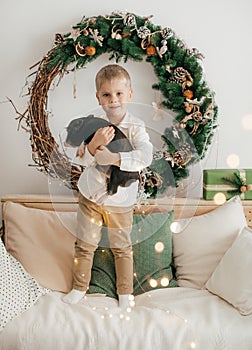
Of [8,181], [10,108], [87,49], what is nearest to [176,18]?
[87,49]

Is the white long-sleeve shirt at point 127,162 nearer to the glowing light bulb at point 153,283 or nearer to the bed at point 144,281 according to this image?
the bed at point 144,281

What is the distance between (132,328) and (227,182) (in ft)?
2.83

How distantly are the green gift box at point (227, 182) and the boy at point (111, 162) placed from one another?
0.62 m

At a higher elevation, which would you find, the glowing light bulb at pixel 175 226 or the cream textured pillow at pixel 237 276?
the glowing light bulb at pixel 175 226

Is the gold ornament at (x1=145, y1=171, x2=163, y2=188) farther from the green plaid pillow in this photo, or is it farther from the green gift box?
the green gift box

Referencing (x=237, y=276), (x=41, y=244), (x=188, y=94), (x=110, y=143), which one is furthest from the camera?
(x=188, y=94)

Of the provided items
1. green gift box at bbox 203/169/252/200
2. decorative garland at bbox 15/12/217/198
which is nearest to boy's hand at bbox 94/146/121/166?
decorative garland at bbox 15/12/217/198

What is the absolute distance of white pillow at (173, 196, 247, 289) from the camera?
8.08ft

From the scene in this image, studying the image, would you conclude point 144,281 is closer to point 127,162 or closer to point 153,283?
point 153,283

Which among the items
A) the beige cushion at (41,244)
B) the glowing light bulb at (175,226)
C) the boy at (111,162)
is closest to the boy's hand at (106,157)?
the boy at (111,162)

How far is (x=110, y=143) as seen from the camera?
188 cm

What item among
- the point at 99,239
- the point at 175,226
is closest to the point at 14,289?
the point at 99,239

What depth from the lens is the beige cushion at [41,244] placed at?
7.98 ft

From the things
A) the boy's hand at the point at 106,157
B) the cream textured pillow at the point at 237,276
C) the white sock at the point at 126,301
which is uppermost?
the boy's hand at the point at 106,157
